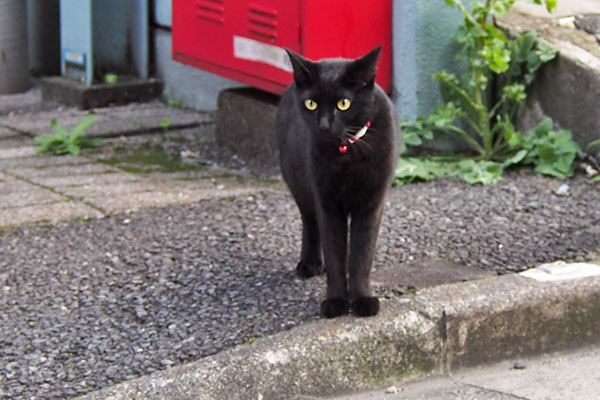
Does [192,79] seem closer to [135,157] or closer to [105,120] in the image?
[105,120]

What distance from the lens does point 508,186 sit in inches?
160

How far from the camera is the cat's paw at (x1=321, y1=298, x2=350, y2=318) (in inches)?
103

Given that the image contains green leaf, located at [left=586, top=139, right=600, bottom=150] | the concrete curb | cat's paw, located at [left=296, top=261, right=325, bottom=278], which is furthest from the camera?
green leaf, located at [left=586, top=139, right=600, bottom=150]

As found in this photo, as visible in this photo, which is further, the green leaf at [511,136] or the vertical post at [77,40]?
the vertical post at [77,40]

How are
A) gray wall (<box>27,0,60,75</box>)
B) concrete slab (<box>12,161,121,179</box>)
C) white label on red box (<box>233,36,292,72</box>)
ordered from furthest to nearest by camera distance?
gray wall (<box>27,0,60,75</box>) → concrete slab (<box>12,161,121,179</box>) → white label on red box (<box>233,36,292,72</box>)

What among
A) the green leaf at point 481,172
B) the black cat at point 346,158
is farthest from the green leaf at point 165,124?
the black cat at point 346,158

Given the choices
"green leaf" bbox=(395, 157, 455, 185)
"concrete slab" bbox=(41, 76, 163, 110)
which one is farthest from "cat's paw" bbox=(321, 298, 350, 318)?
"concrete slab" bbox=(41, 76, 163, 110)

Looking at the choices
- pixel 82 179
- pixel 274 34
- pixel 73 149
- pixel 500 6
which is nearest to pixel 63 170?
pixel 82 179

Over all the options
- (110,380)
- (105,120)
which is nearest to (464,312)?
(110,380)

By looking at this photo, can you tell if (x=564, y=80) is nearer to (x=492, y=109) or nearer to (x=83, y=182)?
(x=492, y=109)

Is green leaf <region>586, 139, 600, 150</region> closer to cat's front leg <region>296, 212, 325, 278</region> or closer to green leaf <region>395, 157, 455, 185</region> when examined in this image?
green leaf <region>395, 157, 455, 185</region>

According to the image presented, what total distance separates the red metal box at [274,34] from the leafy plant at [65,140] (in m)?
0.75

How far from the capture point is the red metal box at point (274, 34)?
4176 millimetres

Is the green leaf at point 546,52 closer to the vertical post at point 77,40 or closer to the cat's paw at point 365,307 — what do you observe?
the cat's paw at point 365,307
